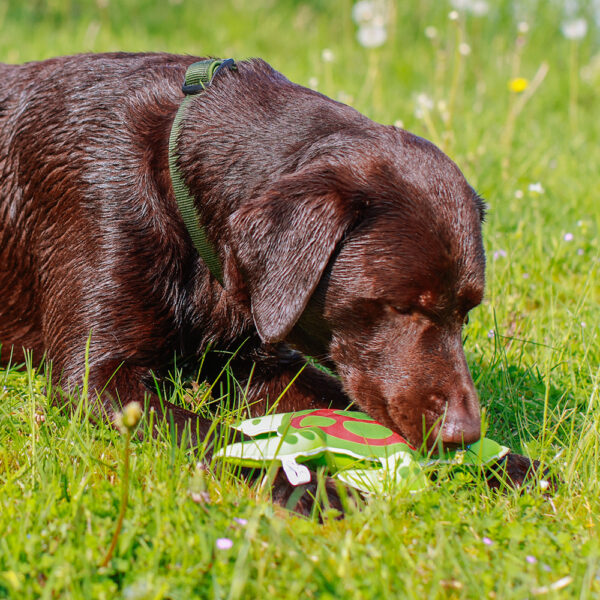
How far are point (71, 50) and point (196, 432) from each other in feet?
17.2

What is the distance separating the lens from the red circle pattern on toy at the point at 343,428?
241cm

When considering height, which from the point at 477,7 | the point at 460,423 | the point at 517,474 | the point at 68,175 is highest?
the point at 477,7

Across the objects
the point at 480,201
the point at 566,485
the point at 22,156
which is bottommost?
the point at 566,485

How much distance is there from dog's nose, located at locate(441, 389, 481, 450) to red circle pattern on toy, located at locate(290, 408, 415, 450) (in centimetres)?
14

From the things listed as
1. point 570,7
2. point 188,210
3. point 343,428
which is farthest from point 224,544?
point 570,7

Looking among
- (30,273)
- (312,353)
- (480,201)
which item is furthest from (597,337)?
(30,273)

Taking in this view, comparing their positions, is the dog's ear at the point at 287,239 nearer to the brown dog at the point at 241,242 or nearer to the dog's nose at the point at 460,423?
the brown dog at the point at 241,242

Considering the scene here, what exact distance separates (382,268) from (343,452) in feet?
1.87

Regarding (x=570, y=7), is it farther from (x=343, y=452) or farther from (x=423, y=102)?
(x=343, y=452)

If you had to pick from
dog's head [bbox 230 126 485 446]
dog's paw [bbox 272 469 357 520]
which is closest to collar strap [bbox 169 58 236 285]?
dog's head [bbox 230 126 485 446]

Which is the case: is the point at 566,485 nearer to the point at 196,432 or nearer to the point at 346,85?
the point at 196,432

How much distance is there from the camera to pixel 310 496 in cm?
223

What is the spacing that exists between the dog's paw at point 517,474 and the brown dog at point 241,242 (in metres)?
0.20

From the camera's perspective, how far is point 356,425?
2.48 meters
